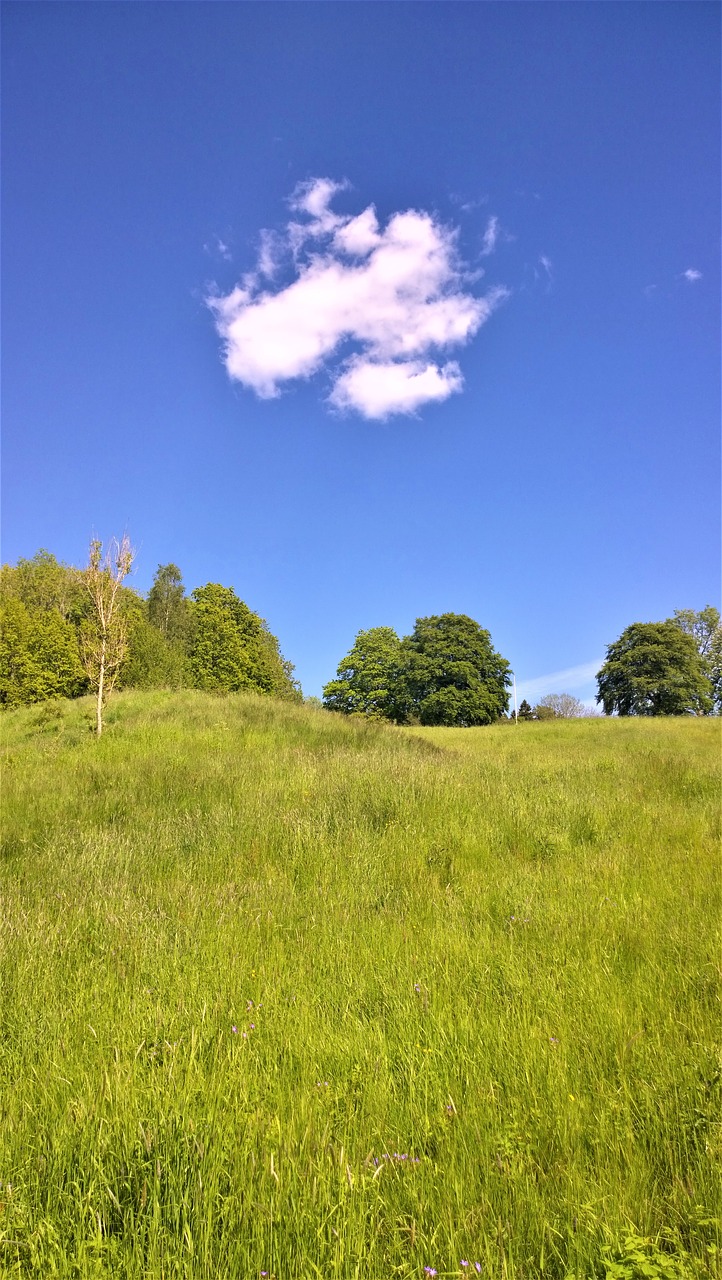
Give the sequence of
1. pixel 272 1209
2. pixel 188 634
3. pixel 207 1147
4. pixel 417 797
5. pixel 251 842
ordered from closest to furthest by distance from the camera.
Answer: pixel 272 1209
pixel 207 1147
pixel 251 842
pixel 417 797
pixel 188 634

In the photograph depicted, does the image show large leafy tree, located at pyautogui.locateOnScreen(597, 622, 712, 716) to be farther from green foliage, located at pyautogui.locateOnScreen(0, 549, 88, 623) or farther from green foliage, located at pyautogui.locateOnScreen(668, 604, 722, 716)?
green foliage, located at pyautogui.locateOnScreen(0, 549, 88, 623)

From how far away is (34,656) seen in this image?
37250 millimetres

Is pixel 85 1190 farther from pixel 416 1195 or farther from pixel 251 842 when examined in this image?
pixel 251 842

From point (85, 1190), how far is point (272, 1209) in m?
0.67

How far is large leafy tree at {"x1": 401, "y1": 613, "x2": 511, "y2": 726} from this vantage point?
49.9 m

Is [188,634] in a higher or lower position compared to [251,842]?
higher

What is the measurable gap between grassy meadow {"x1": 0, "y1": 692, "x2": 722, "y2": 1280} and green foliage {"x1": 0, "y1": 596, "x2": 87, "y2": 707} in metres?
35.4

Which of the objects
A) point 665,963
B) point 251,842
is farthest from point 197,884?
point 665,963

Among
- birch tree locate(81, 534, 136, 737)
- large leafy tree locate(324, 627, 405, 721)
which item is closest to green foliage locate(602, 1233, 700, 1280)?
birch tree locate(81, 534, 136, 737)

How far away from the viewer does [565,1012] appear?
2916 millimetres

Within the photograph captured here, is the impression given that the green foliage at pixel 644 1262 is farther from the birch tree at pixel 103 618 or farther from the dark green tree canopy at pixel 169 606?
the dark green tree canopy at pixel 169 606

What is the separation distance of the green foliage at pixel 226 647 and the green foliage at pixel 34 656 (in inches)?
382

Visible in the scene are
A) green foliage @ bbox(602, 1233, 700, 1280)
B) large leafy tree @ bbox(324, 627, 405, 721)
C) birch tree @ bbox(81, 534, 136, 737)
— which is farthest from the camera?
large leafy tree @ bbox(324, 627, 405, 721)

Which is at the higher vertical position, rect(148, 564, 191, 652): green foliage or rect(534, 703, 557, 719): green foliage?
rect(148, 564, 191, 652): green foliage
